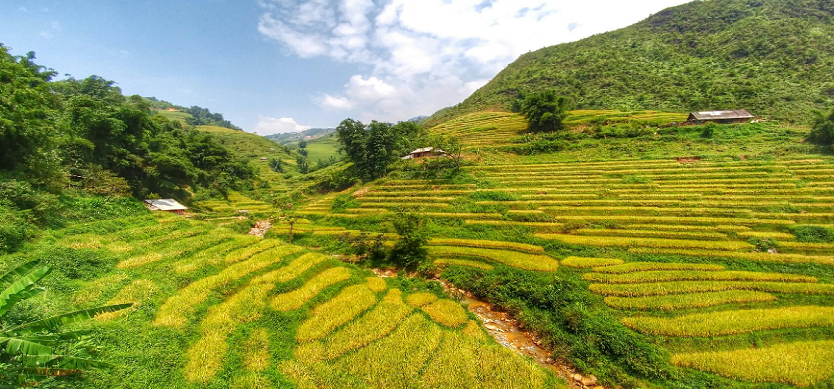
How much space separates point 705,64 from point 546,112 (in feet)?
196

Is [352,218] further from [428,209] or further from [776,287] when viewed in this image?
[776,287]

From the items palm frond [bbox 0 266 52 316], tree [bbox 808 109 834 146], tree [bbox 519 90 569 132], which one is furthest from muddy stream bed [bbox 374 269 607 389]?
tree [bbox 808 109 834 146]

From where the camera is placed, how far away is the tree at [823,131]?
3372 cm

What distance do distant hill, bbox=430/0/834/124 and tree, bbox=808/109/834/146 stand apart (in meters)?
15.5

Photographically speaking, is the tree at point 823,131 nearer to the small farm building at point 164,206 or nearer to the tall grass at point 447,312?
the tall grass at point 447,312

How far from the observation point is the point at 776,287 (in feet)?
51.2

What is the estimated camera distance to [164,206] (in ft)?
97.9

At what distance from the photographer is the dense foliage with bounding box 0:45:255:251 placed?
1691cm

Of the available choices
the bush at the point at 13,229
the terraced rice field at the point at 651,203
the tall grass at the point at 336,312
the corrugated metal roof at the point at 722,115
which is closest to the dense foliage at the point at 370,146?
the terraced rice field at the point at 651,203

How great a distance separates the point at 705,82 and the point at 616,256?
262ft

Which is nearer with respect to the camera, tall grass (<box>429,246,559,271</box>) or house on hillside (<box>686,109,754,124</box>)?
tall grass (<box>429,246,559,271</box>)

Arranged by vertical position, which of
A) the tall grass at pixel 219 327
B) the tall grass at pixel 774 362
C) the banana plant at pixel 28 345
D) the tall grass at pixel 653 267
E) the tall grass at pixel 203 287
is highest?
the banana plant at pixel 28 345

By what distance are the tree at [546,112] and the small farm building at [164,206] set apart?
61.8m

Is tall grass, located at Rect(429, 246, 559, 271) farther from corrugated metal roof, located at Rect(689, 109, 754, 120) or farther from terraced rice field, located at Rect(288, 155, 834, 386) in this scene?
corrugated metal roof, located at Rect(689, 109, 754, 120)
